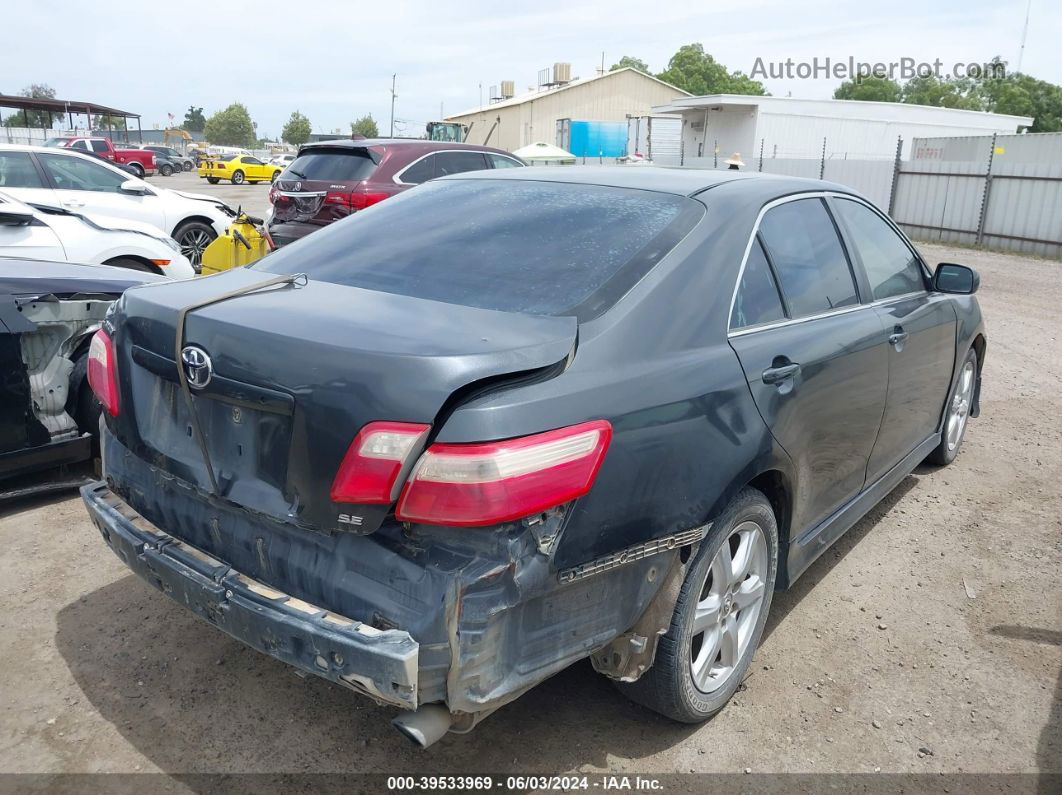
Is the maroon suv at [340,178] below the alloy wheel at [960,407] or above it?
above

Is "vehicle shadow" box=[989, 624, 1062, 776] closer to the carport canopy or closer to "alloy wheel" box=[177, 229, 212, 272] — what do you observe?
"alloy wheel" box=[177, 229, 212, 272]

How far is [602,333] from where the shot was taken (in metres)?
2.26

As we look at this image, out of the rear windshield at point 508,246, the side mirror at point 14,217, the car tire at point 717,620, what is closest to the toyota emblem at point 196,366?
the rear windshield at point 508,246

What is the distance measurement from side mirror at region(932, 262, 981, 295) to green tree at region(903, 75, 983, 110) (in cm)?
8881

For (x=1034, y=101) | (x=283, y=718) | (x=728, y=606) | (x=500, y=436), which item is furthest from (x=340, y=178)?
(x=1034, y=101)

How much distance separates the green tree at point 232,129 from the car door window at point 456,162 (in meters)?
125

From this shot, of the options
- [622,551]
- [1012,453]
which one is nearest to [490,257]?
[622,551]

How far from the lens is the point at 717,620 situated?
8.82 ft

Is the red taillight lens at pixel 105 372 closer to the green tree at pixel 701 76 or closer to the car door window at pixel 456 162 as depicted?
the car door window at pixel 456 162

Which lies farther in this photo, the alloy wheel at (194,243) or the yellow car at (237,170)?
the yellow car at (237,170)

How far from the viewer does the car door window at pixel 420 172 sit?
9.52m

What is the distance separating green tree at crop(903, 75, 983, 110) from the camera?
82.0m

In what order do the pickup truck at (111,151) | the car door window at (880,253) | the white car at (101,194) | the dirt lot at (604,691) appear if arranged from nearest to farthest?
the dirt lot at (604,691) → the car door window at (880,253) → the white car at (101,194) → the pickup truck at (111,151)

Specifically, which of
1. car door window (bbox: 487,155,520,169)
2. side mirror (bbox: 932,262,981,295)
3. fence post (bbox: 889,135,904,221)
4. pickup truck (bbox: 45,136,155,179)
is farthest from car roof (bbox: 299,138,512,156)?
pickup truck (bbox: 45,136,155,179)
